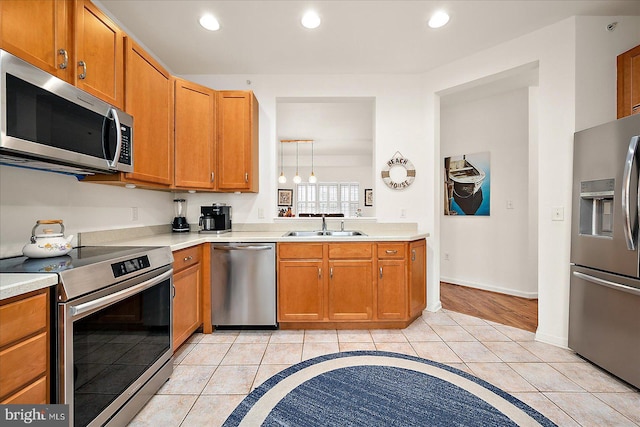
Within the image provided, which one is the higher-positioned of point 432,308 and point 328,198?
point 328,198

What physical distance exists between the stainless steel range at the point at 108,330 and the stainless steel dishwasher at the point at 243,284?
2.31 feet

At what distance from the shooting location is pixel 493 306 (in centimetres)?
321

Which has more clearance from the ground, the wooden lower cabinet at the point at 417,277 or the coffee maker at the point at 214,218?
the coffee maker at the point at 214,218

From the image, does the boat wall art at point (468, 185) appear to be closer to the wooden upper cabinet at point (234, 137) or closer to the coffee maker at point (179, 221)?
the wooden upper cabinet at point (234, 137)

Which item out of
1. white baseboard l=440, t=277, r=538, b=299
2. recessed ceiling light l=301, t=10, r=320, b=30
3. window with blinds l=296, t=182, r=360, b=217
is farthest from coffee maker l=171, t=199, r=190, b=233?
window with blinds l=296, t=182, r=360, b=217

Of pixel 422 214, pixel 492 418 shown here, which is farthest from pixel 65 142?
pixel 422 214

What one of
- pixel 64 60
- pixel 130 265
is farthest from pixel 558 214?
pixel 64 60

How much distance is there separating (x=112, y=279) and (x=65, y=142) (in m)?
0.71

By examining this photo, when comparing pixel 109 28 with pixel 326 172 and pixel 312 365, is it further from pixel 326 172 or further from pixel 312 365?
pixel 326 172

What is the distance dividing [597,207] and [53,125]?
3.37m

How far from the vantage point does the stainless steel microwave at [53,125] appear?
1.09 meters

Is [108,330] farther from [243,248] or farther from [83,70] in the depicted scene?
[83,70]

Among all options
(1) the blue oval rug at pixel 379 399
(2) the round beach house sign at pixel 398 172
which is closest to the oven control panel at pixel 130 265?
(1) the blue oval rug at pixel 379 399

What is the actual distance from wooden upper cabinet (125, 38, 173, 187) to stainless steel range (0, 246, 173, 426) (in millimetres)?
798
